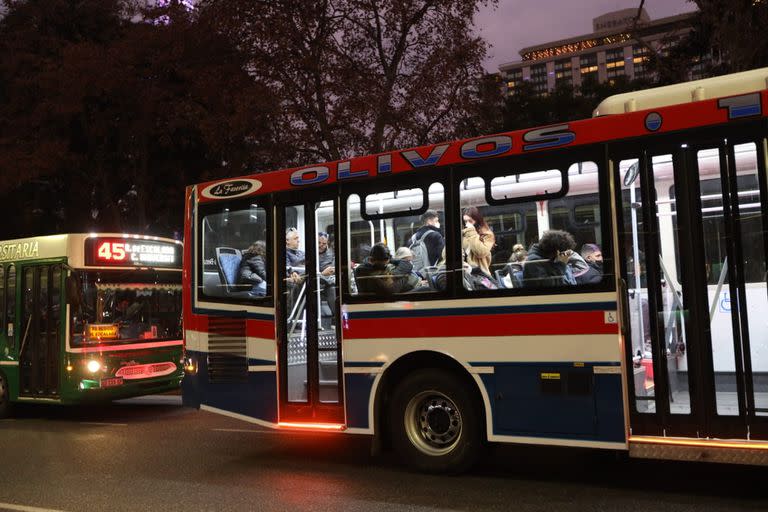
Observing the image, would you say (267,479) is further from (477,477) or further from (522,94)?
(522,94)

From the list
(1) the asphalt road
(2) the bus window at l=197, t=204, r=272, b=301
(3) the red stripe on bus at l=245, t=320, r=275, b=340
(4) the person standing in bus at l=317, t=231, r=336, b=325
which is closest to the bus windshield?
(1) the asphalt road

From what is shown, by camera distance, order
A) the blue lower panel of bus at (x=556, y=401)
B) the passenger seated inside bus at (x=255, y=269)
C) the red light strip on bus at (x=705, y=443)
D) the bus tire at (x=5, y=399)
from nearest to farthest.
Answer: the red light strip on bus at (x=705, y=443)
the blue lower panel of bus at (x=556, y=401)
the passenger seated inside bus at (x=255, y=269)
the bus tire at (x=5, y=399)

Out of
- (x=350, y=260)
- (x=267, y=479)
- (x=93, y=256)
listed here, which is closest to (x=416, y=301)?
(x=350, y=260)

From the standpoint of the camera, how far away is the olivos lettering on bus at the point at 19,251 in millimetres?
12156

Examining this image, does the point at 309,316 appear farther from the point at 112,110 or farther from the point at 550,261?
the point at 112,110

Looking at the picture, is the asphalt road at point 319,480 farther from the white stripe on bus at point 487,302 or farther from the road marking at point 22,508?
the white stripe on bus at point 487,302

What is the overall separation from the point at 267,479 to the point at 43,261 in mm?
6810

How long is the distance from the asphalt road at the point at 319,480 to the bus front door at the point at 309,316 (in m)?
0.70

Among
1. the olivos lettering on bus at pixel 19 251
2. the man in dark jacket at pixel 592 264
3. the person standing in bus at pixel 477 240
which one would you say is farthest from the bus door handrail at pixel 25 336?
the man in dark jacket at pixel 592 264

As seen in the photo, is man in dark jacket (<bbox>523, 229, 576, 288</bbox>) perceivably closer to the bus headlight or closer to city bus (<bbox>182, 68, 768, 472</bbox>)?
city bus (<bbox>182, 68, 768, 472</bbox>)

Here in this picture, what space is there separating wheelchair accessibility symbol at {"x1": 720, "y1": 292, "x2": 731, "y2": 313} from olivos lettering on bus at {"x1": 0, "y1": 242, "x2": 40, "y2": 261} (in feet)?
34.2

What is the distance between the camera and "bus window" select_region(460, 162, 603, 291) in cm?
626

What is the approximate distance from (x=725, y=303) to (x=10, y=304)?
446 inches

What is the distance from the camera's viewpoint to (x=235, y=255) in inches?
328
